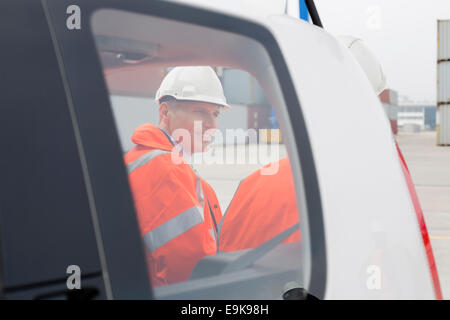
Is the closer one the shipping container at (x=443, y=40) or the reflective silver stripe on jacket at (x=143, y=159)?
the reflective silver stripe on jacket at (x=143, y=159)

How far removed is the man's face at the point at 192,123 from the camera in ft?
6.02

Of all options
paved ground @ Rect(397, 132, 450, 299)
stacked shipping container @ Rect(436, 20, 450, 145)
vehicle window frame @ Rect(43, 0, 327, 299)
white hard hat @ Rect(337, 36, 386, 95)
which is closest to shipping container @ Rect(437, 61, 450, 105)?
stacked shipping container @ Rect(436, 20, 450, 145)

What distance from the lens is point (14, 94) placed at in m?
0.87

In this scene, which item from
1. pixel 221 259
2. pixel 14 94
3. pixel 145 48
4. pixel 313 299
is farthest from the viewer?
pixel 145 48

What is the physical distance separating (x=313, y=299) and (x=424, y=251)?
0.35m

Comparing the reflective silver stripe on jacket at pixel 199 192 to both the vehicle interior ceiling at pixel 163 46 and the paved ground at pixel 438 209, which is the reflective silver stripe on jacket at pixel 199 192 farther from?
the paved ground at pixel 438 209

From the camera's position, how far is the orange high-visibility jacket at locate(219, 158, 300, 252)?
146 cm

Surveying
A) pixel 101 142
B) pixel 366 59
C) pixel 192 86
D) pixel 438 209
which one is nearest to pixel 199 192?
pixel 192 86

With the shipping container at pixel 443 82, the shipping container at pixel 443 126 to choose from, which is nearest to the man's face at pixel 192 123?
the shipping container at pixel 443 82

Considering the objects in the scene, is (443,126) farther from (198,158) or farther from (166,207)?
(166,207)

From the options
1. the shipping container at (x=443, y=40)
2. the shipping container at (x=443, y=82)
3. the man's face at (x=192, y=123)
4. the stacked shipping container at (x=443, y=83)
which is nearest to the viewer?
the man's face at (x=192, y=123)

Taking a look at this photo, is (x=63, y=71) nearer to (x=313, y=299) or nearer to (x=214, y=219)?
(x=313, y=299)

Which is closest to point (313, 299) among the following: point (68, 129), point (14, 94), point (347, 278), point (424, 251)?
point (347, 278)

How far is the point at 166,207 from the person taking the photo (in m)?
1.51
